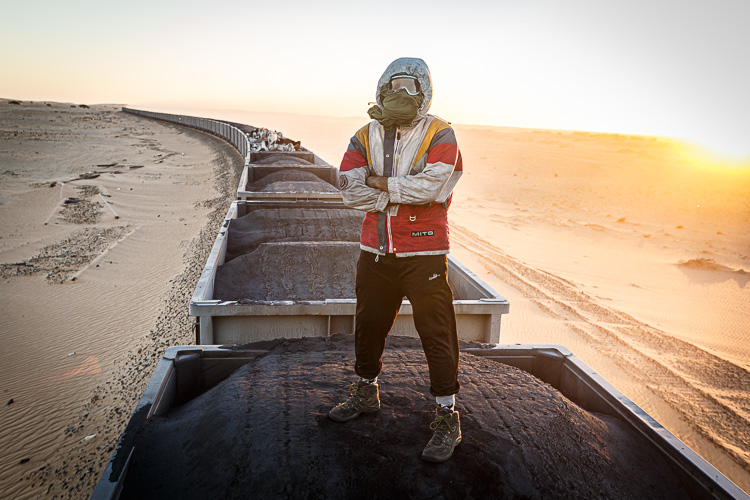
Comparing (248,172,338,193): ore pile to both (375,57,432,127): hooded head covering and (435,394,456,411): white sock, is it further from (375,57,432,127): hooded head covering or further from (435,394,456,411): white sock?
(435,394,456,411): white sock

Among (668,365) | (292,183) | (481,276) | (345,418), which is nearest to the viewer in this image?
(345,418)

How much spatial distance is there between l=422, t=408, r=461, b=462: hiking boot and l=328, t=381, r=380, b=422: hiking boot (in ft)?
1.23

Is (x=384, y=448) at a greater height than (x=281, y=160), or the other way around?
(x=281, y=160)

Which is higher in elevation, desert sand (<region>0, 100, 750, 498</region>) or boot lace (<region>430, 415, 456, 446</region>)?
boot lace (<region>430, 415, 456, 446</region>)

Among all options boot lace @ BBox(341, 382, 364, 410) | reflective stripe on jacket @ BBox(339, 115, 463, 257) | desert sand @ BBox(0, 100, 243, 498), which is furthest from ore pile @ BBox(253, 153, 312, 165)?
boot lace @ BBox(341, 382, 364, 410)

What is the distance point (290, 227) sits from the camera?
307 inches

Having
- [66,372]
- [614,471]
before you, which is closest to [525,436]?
[614,471]

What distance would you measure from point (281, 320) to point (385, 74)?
8.02 feet

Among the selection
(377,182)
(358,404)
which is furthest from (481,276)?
(377,182)

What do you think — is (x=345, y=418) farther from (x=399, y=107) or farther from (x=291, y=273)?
(x=291, y=273)

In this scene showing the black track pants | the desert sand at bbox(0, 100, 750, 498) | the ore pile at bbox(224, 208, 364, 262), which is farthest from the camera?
the ore pile at bbox(224, 208, 364, 262)

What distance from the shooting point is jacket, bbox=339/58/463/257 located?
2459 millimetres

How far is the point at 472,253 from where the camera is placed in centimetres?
1228

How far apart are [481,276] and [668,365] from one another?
14.1ft
